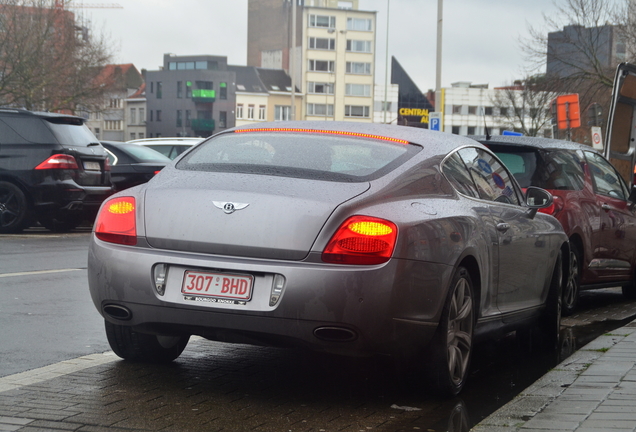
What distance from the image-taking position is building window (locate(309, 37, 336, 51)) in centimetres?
12962

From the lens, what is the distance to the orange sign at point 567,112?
84.8 ft

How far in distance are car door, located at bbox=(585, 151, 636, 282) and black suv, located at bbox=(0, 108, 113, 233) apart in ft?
28.1

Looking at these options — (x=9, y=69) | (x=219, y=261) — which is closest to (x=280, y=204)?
(x=219, y=261)

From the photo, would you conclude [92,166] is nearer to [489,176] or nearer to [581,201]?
[581,201]

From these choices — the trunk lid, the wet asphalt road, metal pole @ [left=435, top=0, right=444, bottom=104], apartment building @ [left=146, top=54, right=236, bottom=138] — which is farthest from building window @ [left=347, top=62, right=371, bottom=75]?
the trunk lid

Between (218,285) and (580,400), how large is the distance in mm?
1843

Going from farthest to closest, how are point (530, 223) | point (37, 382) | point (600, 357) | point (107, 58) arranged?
1. point (107, 58)
2. point (530, 223)
3. point (600, 357)
4. point (37, 382)

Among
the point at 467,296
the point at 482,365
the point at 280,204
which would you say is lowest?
the point at 482,365

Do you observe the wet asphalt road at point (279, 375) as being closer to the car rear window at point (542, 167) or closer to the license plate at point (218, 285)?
the license plate at point (218, 285)

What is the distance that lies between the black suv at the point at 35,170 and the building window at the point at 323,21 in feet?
381

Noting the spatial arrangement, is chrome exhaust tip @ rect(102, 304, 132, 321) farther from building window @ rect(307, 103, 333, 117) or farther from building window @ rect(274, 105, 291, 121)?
building window @ rect(307, 103, 333, 117)

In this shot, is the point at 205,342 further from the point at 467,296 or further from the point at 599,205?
the point at 599,205

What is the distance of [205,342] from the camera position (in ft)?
22.7

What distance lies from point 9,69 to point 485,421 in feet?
174
